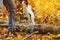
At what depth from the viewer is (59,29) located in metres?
2.71

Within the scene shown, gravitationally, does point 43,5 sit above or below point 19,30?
above

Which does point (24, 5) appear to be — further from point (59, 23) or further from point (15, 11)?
point (59, 23)

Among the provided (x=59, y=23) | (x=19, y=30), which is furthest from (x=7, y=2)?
(x=59, y=23)

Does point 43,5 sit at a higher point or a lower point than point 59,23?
higher

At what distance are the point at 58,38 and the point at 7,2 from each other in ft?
1.88

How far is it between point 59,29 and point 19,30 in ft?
1.21

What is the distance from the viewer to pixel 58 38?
8.87 ft

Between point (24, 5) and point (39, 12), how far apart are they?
0.51ft

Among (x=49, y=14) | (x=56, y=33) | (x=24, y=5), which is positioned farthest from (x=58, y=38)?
(x=24, y=5)

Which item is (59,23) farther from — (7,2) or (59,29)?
(7,2)

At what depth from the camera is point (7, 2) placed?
270cm

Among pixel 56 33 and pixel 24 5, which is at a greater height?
pixel 24 5

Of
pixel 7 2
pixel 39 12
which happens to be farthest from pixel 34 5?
pixel 7 2

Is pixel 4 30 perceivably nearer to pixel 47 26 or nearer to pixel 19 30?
pixel 19 30
